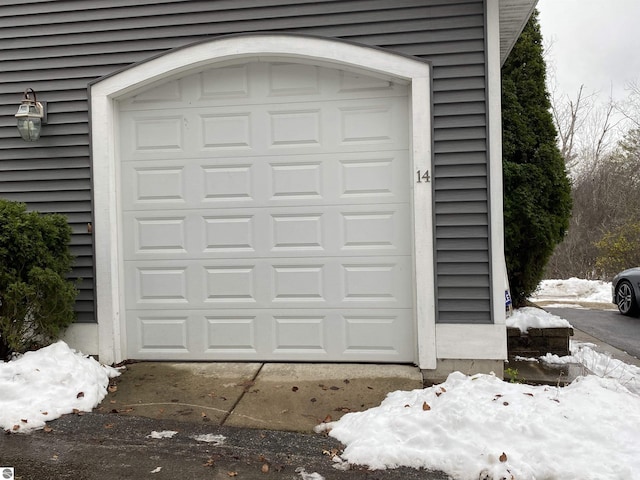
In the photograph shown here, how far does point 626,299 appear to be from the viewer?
8.28m

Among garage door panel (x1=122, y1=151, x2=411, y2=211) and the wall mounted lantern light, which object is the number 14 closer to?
garage door panel (x1=122, y1=151, x2=411, y2=211)

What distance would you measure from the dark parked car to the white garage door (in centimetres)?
591

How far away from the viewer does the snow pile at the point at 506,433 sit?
245cm

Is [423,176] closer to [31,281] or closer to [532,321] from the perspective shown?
[532,321]

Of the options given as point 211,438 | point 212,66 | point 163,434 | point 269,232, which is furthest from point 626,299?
point 163,434

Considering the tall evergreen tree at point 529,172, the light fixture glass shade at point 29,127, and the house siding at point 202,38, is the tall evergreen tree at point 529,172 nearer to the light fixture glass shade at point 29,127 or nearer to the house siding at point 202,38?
the house siding at point 202,38

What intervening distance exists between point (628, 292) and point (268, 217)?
22.9 feet

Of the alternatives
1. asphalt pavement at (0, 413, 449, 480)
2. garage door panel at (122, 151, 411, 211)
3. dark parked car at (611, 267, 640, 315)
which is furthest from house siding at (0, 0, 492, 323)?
dark parked car at (611, 267, 640, 315)

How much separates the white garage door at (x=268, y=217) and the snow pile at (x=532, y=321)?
1439mm

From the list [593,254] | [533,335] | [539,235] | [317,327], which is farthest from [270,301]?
[593,254]

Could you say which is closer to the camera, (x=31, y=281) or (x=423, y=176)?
(x=31, y=281)

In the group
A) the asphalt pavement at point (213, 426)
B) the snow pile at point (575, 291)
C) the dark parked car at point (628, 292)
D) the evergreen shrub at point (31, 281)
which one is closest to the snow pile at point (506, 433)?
the asphalt pavement at point (213, 426)

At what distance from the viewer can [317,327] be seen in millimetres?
4289

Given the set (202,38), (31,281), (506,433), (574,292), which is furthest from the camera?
(574,292)
